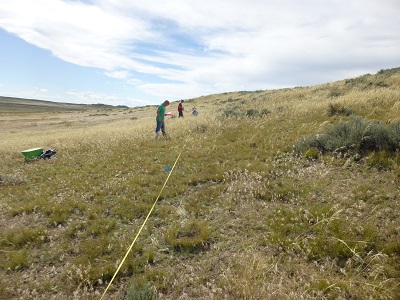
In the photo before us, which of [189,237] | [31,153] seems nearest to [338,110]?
[189,237]

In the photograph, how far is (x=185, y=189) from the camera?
28.2ft

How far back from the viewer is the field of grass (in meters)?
4.48

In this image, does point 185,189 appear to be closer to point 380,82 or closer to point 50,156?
point 50,156

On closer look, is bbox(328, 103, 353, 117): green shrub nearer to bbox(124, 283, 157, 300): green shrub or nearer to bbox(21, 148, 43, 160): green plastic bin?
bbox(124, 283, 157, 300): green shrub

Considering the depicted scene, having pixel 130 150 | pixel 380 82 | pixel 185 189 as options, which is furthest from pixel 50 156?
pixel 380 82

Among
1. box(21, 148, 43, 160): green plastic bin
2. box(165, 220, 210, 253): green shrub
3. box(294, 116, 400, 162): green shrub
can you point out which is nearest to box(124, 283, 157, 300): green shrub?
box(165, 220, 210, 253): green shrub

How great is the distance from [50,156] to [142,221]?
32.4ft

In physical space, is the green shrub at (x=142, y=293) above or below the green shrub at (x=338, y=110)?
below

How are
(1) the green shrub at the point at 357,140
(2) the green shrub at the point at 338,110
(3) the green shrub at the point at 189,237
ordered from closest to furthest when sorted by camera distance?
(3) the green shrub at the point at 189,237, (1) the green shrub at the point at 357,140, (2) the green shrub at the point at 338,110

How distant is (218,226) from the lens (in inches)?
249

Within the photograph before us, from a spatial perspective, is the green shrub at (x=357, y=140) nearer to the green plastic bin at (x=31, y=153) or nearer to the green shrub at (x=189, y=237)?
the green shrub at (x=189, y=237)

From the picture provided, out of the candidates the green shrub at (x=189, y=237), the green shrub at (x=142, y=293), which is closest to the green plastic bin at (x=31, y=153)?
the green shrub at (x=189, y=237)

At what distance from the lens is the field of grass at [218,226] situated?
176 inches

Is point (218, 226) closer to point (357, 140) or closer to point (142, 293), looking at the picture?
point (142, 293)
